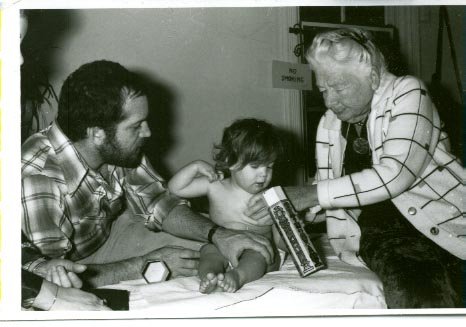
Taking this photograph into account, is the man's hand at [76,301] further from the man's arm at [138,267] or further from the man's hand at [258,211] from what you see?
the man's hand at [258,211]

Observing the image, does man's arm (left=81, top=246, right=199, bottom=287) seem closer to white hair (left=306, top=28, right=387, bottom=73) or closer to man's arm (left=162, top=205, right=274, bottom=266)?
man's arm (left=162, top=205, right=274, bottom=266)

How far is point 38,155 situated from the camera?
104 cm

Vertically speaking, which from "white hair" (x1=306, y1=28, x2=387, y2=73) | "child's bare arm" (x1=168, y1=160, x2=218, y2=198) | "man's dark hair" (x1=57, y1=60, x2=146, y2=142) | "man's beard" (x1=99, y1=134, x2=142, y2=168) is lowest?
"child's bare arm" (x1=168, y1=160, x2=218, y2=198)

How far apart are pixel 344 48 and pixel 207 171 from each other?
0.39m

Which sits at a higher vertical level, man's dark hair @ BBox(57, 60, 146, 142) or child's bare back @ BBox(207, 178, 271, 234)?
man's dark hair @ BBox(57, 60, 146, 142)

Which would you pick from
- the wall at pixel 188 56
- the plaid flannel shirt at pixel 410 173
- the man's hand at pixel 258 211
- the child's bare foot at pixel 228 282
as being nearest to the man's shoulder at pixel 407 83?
the plaid flannel shirt at pixel 410 173

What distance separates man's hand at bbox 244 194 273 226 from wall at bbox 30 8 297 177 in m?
0.15

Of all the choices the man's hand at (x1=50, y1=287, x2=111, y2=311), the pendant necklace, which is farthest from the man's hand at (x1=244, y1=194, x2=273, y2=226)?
the man's hand at (x1=50, y1=287, x2=111, y2=311)

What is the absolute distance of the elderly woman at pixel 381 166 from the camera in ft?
3.33

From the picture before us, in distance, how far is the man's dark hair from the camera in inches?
40.8

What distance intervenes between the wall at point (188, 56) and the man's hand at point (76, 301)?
33 cm

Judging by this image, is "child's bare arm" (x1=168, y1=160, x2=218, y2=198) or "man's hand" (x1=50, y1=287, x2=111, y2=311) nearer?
"man's hand" (x1=50, y1=287, x2=111, y2=311)

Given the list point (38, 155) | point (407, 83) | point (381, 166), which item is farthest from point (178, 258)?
point (407, 83)

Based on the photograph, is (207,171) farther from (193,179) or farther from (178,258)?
(178,258)
